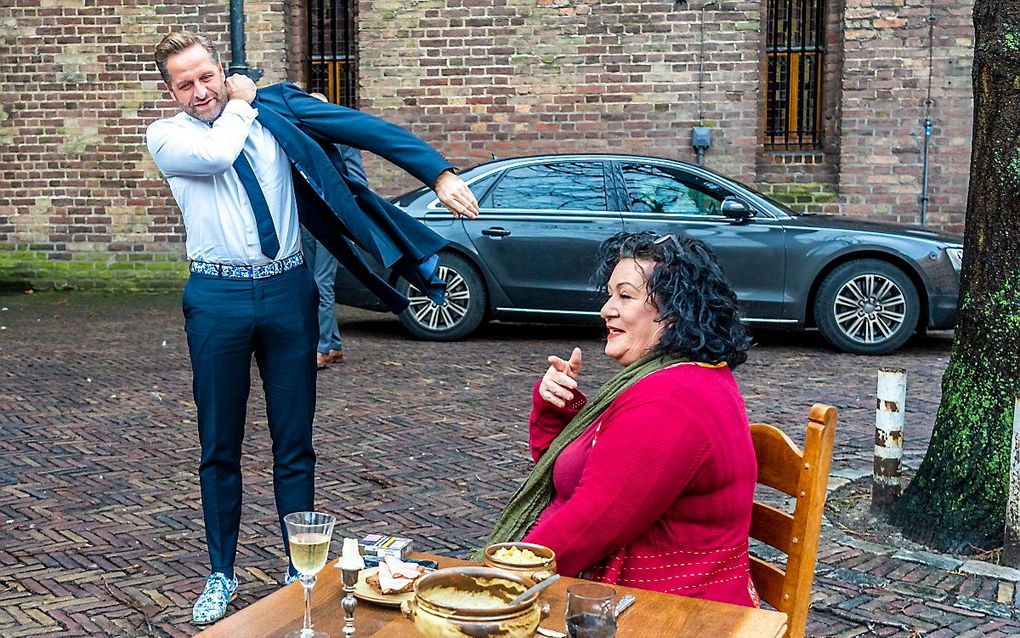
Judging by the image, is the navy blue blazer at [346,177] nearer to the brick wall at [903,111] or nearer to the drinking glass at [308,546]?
the drinking glass at [308,546]

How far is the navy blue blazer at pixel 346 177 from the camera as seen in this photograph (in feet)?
12.5

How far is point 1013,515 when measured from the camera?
15.5ft

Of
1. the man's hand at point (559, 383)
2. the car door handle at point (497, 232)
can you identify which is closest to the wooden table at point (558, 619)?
the man's hand at point (559, 383)

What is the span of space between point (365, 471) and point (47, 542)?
1.66 metres

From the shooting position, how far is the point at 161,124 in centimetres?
389

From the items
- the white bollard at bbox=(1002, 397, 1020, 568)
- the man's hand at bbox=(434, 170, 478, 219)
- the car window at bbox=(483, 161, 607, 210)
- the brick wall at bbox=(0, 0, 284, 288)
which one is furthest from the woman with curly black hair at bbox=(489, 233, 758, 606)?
the brick wall at bbox=(0, 0, 284, 288)

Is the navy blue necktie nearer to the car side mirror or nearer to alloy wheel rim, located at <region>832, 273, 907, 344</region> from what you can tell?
the car side mirror

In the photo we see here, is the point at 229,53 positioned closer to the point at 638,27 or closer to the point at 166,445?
the point at 638,27

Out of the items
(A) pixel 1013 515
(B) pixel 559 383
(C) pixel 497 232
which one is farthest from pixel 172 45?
(C) pixel 497 232

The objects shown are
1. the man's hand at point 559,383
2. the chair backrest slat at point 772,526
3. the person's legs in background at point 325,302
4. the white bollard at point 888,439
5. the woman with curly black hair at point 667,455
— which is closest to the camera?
the woman with curly black hair at point 667,455

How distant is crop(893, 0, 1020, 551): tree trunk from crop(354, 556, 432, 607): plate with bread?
3.35 meters

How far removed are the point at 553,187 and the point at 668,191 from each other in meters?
0.96

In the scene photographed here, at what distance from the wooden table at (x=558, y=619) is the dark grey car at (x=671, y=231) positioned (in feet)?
25.5

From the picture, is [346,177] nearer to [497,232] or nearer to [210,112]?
[210,112]
